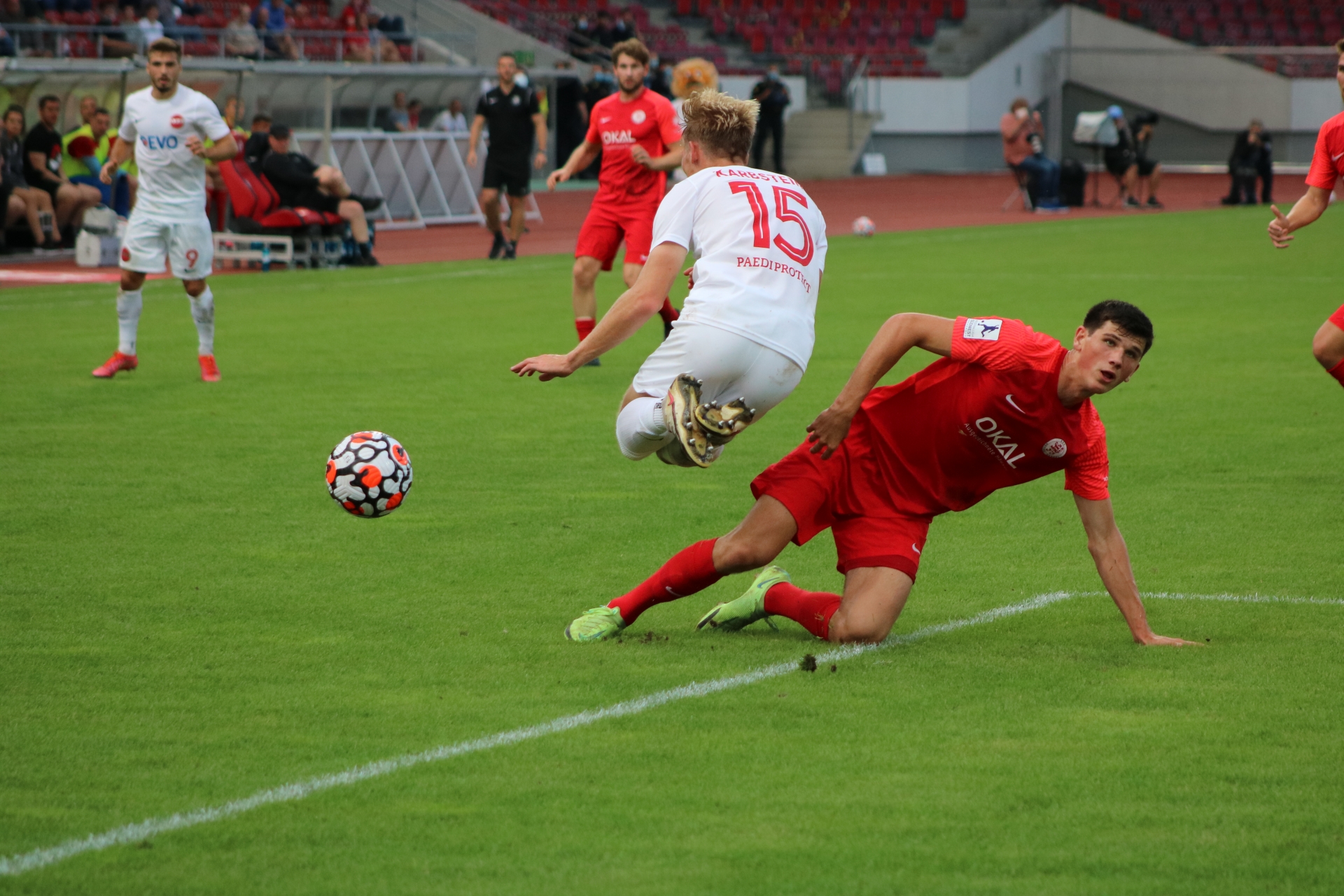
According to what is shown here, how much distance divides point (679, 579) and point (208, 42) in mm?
26614

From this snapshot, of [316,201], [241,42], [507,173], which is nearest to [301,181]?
[316,201]

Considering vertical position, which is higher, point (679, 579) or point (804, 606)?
point (679, 579)

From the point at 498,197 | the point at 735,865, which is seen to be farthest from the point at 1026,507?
the point at 498,197

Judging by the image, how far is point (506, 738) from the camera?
4.58 m

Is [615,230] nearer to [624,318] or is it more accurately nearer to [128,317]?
[128,317]

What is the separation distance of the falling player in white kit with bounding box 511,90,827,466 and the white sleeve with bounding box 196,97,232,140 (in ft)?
22.4

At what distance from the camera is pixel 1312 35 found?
48.2m

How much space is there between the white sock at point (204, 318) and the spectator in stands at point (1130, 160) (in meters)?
25.2

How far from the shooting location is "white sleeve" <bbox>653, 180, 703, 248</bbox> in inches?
216

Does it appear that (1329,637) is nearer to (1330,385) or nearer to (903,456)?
(903,456)

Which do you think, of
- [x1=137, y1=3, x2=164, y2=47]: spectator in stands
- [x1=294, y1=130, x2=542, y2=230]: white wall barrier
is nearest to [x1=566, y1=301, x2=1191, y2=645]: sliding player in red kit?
[x1=294, y1=130, x2=542, y2=230]: white wall barrier

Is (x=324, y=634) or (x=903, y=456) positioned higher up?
(x=903, y=456)

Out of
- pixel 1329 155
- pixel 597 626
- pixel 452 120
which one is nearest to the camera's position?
pixel 597 626

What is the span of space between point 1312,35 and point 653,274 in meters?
48.2
